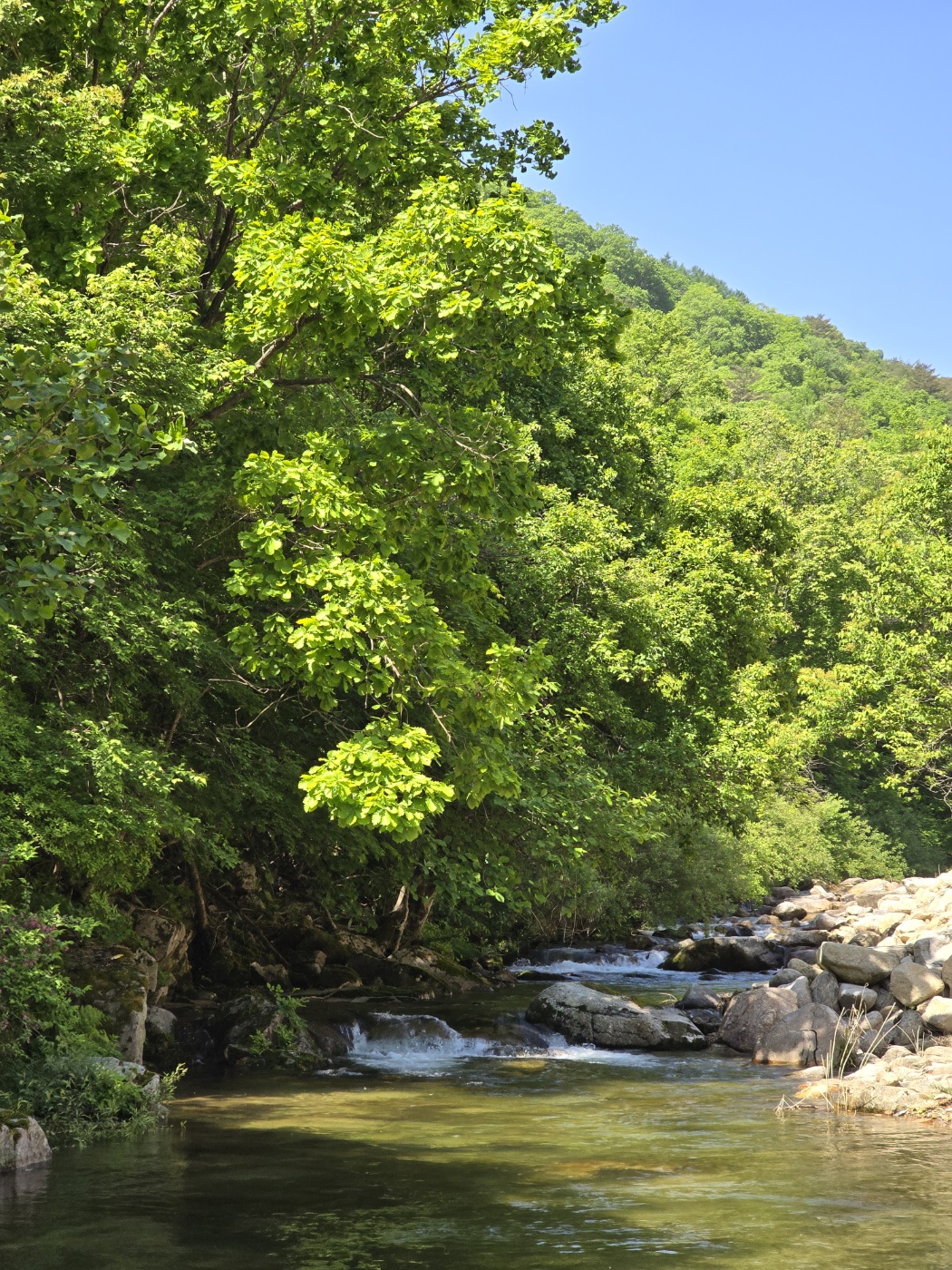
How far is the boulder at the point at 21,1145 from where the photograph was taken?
30.7 ft

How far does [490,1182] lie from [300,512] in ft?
19.1

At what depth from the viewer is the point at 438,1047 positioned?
16.7 meters

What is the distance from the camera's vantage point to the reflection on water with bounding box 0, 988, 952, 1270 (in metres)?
7.64

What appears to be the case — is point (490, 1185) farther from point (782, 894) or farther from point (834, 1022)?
point (782, 894)

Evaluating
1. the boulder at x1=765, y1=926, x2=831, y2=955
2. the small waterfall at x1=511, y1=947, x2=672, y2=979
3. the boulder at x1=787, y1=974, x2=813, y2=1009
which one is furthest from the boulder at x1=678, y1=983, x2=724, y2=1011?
the boulder at x1=765, y1=926, x2=831, y2=955

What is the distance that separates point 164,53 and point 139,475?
5.17 metres

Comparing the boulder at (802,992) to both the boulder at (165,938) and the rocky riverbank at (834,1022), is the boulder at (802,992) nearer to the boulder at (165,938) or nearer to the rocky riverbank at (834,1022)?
the rocky riverbank at (834,1022)

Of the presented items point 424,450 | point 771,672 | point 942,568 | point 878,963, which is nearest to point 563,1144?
point 424,450

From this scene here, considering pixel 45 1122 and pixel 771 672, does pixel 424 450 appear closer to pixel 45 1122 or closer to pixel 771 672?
pixel 45 1122

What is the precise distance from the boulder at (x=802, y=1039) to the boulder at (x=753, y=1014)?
0.84 feet

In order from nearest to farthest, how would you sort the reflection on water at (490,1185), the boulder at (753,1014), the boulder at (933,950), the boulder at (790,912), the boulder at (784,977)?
the reflection on water at (490,1185)
the boulder at (753,1014)
the boulder at (933,950)
the boulder at (784,977)
the boulder at (790,912)

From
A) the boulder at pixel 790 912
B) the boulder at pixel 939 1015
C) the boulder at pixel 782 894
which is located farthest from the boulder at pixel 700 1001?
the boulder at pixel 782 894

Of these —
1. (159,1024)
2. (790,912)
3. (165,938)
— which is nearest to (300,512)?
(159,1024)

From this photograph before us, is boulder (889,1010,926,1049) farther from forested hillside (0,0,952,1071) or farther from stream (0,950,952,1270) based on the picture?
forested hillside (0,0,952,1071)
